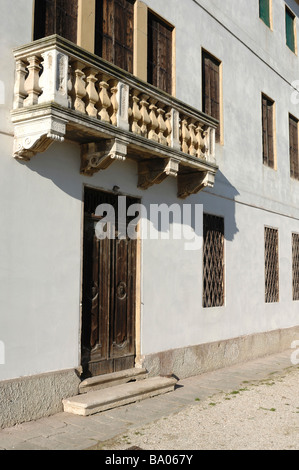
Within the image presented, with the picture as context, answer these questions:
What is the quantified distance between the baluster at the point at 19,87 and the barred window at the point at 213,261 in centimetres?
504

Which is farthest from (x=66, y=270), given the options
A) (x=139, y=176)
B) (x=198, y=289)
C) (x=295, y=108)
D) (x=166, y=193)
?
(x=295, y=108)

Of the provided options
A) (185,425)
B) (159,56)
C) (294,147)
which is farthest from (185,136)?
(294,147)

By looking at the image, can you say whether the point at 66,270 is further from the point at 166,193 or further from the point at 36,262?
the point at 166,193

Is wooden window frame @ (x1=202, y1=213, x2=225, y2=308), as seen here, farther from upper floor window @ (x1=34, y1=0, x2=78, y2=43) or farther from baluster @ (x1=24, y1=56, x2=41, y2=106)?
baluster @ (x1=24, y1=56, x2=41, y2=106)

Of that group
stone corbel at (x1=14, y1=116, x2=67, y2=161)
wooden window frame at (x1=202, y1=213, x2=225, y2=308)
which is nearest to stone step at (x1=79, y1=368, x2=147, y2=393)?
wooden window frame at (x1=202, y1=213, x2=225, y2=308)

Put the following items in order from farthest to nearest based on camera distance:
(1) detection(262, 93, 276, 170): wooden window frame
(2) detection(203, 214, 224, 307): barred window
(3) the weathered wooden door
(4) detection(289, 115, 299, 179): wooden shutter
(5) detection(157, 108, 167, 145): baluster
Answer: (4) detection(289, 115, 299, 179): wooden shutter, (1) detection(262, 93, 276, 170): wooden window frame, (2) detection(203, 214, 224, 307): barred window, (5) detection(157, 108, 167, 145): baluster, (3) the weathered wooden door

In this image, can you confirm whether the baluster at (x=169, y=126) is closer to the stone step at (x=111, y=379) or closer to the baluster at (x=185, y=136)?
the baluster at (x=185, y=136)

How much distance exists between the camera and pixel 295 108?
15.3 meters

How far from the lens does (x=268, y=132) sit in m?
13.5

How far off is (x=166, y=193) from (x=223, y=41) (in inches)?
175

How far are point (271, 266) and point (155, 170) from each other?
592 cm

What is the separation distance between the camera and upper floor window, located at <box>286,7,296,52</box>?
1532 centimetres

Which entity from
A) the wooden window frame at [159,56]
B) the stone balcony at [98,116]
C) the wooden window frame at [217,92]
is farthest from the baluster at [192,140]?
the wooden window frame at [217,92]

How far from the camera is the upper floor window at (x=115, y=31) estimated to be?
8086 millimetres
